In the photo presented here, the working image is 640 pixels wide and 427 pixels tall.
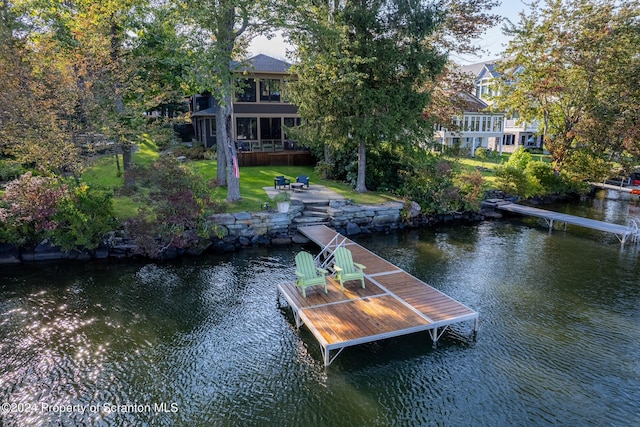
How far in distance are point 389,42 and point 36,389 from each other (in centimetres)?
1829

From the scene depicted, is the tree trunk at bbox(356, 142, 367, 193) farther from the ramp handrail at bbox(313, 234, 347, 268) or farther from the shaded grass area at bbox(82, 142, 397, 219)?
the ramp handrail at bbox(313, 234, 347, 268)

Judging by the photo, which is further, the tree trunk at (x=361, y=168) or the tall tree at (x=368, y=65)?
the tree trunk at (x=361, y=168)

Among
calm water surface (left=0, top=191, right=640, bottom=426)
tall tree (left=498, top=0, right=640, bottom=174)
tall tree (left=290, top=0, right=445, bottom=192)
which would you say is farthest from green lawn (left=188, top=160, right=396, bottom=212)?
tall tree (left=498, top=0, right=640, bottom=174)

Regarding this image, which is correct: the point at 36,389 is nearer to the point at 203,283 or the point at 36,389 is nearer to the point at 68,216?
the point at 203,283

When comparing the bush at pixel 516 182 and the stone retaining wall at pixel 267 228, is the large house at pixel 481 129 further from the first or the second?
the stone retaining wall at pixel 267 228

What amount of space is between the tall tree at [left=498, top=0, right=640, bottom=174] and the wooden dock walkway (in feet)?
26.5

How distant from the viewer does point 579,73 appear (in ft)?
82.6

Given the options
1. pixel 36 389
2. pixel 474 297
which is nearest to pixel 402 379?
pixel 474 297

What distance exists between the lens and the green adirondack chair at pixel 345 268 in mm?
11453

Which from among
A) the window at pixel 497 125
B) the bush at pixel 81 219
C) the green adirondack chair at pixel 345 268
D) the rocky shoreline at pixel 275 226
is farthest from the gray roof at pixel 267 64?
the window at pixel 497 125

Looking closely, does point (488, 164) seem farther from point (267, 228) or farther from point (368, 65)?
point (267, 228)

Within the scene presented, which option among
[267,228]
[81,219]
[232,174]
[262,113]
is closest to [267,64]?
[262,113]

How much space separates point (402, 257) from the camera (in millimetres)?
16141

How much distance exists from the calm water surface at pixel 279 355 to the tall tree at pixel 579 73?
14.9 meters
